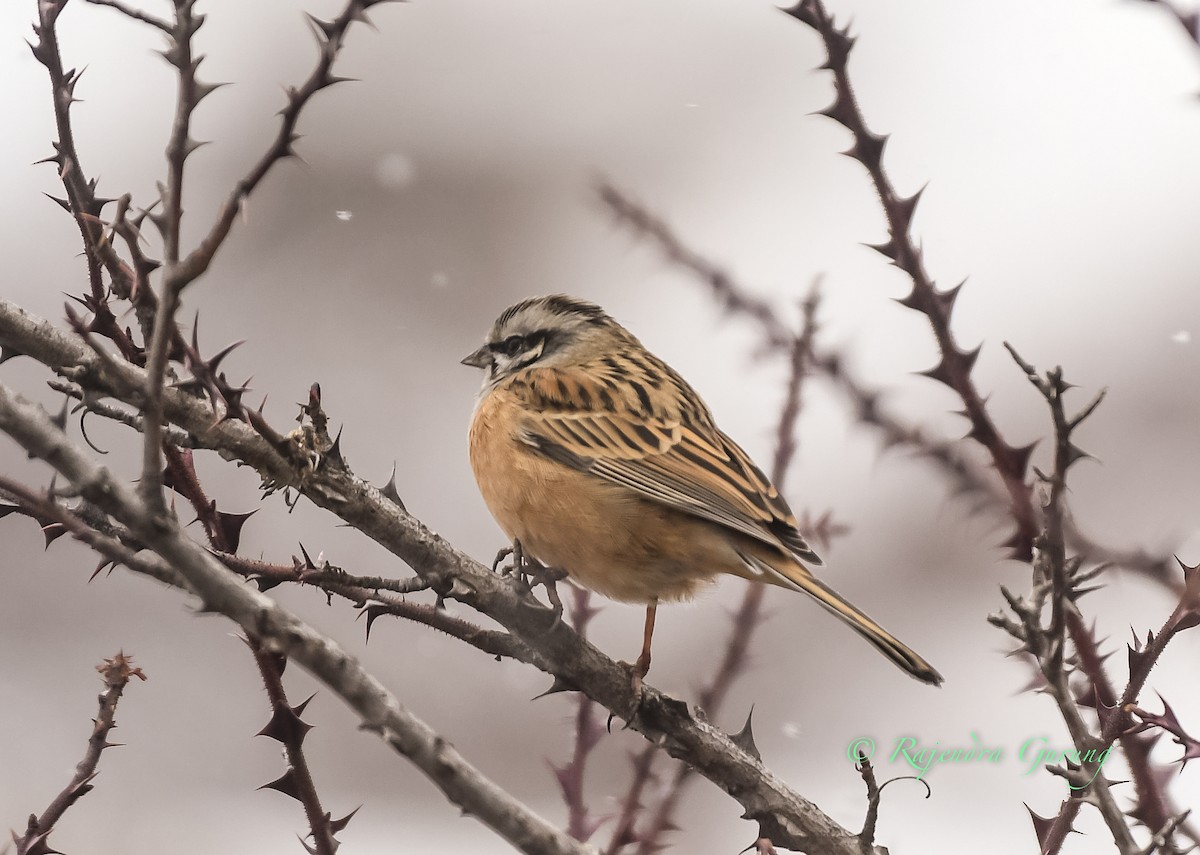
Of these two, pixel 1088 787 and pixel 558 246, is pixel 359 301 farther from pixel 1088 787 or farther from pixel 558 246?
pixel 1088 787

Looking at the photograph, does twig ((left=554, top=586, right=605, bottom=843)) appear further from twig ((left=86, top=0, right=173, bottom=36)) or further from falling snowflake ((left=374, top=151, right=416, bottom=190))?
falling snowflake ((left=374, top=151, right=416, bottom=190))

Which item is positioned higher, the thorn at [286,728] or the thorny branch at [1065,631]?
the thorny branch at [1065,631]

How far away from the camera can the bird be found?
4.30 metres

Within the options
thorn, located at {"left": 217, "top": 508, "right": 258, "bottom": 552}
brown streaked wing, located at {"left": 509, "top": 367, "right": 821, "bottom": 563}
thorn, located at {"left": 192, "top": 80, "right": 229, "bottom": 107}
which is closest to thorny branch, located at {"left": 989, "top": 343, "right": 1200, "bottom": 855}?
thorn, located at {"left": 192, "top": 80, "right": 229, "bottom": 107}

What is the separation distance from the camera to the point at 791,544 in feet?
14.6

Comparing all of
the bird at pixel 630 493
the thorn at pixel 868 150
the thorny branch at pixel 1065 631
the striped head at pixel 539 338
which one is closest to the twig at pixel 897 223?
the thorn at pixel 868 150

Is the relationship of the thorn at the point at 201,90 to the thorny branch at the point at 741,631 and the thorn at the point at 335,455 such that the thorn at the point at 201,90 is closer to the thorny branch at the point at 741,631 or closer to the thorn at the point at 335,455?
the thorn at the point at 335,455

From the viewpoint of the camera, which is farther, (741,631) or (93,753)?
(741,631)

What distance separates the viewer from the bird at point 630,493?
14.1 ft

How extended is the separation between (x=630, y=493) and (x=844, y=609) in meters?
1.09

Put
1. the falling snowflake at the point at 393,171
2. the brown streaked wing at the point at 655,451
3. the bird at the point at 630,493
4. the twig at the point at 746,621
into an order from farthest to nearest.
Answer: the falling snowflake at the point at 393,171, the brown streaked wing at the point at 655,451, the bird at the point at 630,493, the twig at the point at 746,621

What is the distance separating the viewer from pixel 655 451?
4.93 meters

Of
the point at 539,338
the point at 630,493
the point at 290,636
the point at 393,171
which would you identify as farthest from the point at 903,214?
the point at 393,171

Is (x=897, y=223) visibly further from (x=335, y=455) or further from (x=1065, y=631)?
(x=335, y=455)
